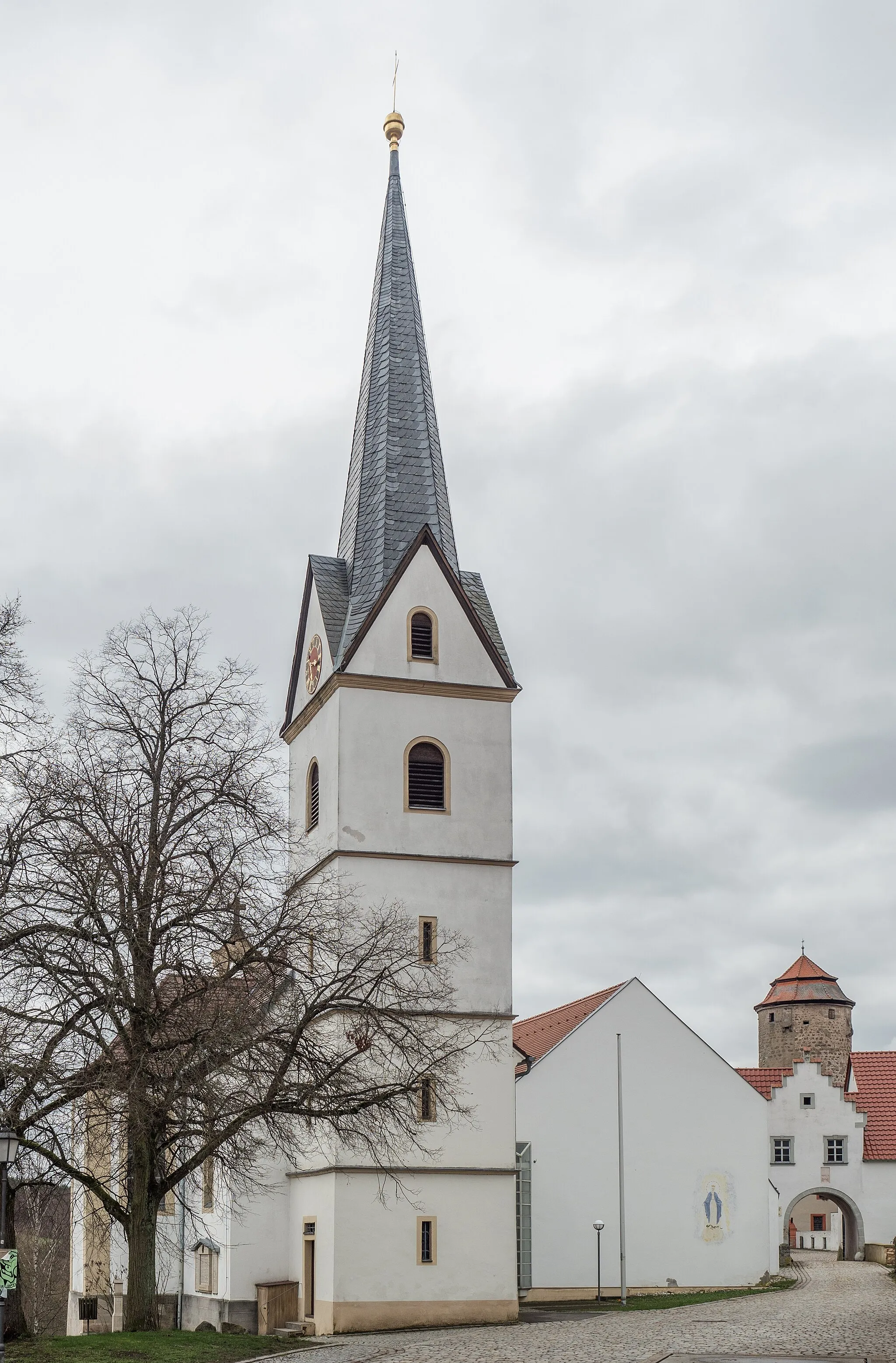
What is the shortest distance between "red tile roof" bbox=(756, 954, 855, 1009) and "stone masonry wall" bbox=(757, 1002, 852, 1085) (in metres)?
0.21

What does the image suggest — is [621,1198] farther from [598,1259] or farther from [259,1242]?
[259,1242]

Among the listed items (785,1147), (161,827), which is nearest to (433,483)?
(161,827)

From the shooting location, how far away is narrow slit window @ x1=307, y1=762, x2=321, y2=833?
113 ft

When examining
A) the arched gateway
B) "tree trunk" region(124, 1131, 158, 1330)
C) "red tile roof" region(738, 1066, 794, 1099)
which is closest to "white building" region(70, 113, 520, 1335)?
"tree trunk" region(124, 1131, 158, 1330)

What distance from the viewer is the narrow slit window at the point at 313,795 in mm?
34594

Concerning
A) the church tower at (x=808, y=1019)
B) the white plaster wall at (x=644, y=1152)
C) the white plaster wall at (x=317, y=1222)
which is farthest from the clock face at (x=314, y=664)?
the church tower at (x=808, y=1019)

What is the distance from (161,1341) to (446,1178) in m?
8.91

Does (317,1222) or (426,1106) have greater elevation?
(426,1106)

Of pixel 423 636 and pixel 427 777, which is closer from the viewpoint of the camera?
pixel 427 777

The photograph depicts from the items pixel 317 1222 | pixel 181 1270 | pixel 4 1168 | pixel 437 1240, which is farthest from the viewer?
pixel 181 1270

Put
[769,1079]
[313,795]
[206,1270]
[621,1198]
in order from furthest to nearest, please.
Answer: [769,1079], [621,1198], [206,1270], [313,795]

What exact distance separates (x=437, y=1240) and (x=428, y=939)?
235 inches

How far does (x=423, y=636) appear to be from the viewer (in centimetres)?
3450

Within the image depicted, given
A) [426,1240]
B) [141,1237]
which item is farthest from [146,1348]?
[426,1240]
